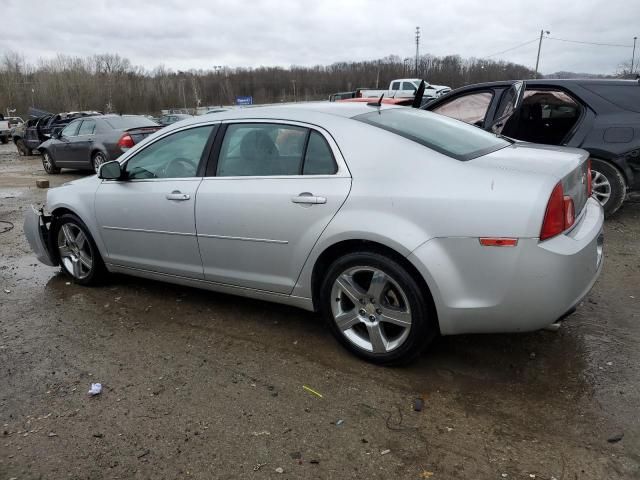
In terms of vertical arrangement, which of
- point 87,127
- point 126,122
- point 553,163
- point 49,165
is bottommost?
point 49,165

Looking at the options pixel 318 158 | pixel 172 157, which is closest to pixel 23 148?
pixel 172 157

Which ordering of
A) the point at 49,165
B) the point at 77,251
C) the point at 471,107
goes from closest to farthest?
the point at 77,251
the point at 471,107
the point at 49,165

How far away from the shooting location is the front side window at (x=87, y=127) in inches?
487

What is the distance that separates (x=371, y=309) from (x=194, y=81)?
320 ft

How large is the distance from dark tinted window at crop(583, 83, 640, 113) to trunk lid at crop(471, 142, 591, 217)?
305 cm

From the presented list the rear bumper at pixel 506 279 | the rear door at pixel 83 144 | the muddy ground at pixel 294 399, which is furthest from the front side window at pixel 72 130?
the rear bumper at pixel 506 279

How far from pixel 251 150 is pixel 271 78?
10180 centimetres

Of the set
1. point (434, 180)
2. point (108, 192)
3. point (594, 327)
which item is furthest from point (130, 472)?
point (594, 327)

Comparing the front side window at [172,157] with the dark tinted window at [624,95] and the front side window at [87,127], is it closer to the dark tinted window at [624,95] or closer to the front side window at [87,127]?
the dark tinted window at [624,95]

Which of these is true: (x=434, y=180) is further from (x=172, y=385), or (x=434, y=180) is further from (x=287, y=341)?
(x=172, y=385)

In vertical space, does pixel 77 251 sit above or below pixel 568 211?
below

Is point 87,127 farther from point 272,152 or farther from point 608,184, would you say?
point 608,184

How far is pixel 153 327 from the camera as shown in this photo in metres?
3.77

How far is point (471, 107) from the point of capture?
253 inches
